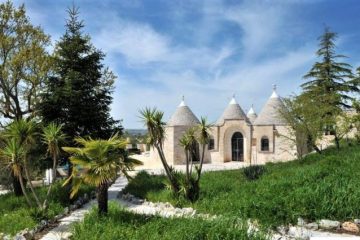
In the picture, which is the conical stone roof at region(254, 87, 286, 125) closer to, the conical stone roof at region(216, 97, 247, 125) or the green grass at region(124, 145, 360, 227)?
the conical stone roof at region(216, 97, 247, 125)

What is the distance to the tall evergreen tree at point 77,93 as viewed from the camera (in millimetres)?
17312

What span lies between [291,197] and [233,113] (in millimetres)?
25639

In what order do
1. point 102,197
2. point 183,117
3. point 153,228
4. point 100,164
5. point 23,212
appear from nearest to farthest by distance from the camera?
point 153,228, point 100,164, point 102,197, point 23,212, point 183,117

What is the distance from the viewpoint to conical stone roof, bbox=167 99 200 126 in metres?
34.9

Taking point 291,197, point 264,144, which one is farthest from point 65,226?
point 264,144

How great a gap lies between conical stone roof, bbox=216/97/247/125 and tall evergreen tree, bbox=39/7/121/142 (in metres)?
17.8

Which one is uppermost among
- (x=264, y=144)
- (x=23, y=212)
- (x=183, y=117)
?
(x=183, y=117)

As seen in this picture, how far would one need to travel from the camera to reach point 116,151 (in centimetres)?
994

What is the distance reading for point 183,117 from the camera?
35.3 m

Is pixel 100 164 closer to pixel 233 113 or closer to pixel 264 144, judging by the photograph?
pixel 264 144

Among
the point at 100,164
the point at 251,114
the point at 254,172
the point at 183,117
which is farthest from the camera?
the point at 251,114

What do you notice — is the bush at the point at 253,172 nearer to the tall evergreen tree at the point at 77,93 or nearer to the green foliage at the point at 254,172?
the green foliage at the point at 254,172

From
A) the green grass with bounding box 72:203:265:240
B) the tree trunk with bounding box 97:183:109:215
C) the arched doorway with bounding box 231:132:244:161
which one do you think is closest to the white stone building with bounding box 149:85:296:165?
the arched doorway with bounding box 231:132:244:161

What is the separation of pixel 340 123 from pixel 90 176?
19.6 metres
